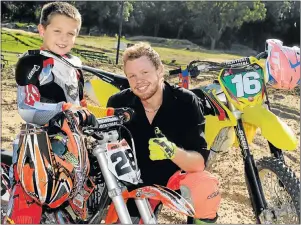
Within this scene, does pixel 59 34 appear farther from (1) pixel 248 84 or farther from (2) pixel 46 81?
(1) pixel 248 84

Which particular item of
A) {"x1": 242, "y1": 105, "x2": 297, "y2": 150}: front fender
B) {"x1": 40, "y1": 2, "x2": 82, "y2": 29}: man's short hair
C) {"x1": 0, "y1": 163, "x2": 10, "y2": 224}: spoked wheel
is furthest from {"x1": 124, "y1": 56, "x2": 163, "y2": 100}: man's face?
{"x1": 0, "y1": 163, "x2": 10, "y2": 224}: spoked wheel

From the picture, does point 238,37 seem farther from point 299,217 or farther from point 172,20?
point 299,217

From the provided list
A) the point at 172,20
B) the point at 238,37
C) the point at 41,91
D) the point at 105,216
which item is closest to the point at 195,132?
the point at 105,216

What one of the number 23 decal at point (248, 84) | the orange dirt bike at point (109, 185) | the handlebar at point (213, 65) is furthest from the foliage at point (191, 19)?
the orange dirt bike at point (109, 185)

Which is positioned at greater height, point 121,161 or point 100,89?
point 100,89

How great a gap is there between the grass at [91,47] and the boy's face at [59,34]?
673 cm

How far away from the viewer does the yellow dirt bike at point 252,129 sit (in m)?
2.91

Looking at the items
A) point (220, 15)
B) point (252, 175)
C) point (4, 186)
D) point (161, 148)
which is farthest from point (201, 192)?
point (220, 15)

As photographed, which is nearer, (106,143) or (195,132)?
(106,143)

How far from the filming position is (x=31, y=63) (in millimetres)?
2459

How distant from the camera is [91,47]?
16.3 meters

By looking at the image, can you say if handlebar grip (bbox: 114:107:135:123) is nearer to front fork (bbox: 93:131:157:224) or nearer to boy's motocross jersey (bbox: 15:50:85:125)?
front fork (bbox: 93:131:157:224)

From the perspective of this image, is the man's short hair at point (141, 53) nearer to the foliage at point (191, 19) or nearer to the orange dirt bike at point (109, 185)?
the orange dirt bike at point (109, 185)

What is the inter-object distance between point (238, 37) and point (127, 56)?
1824cm
